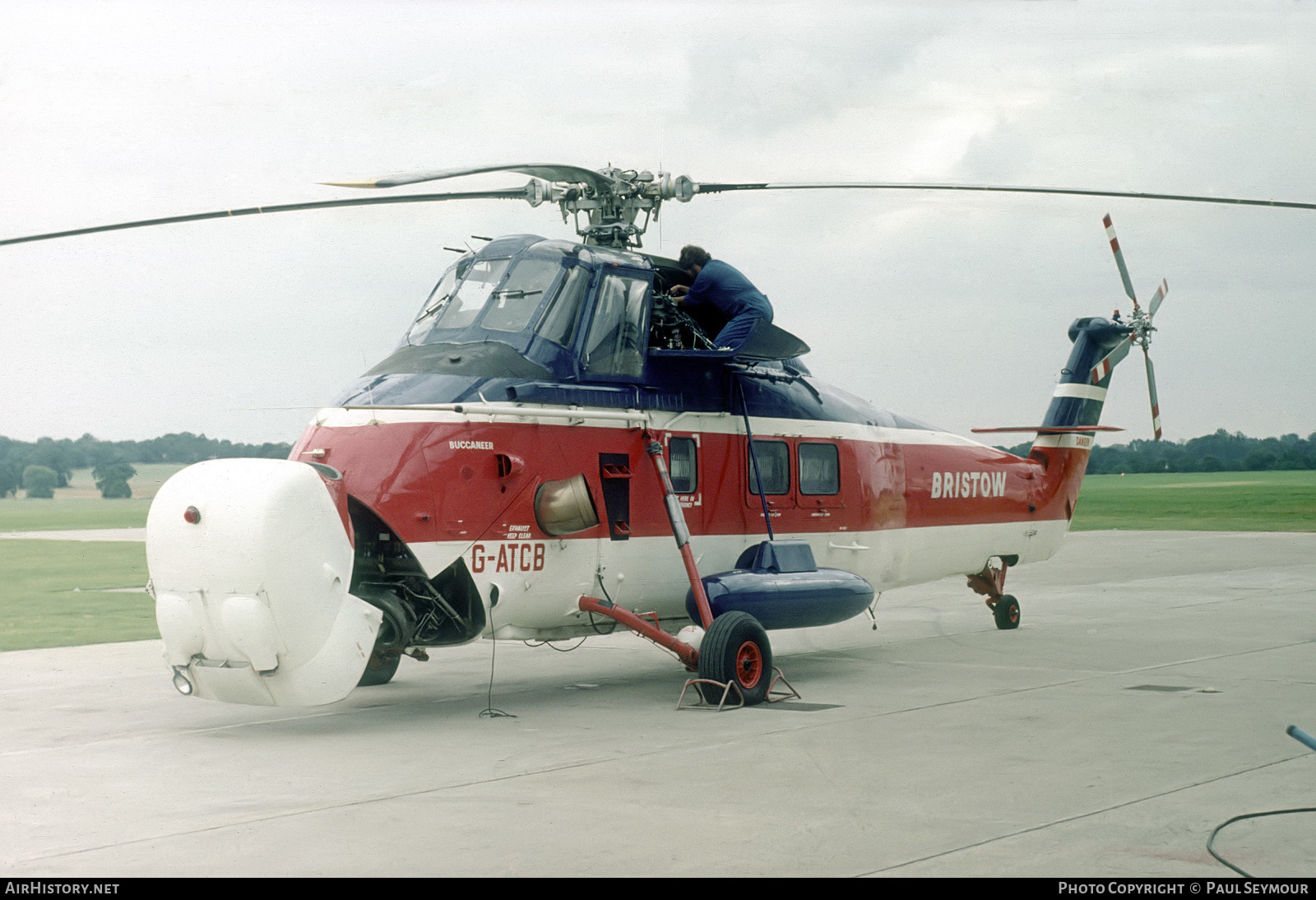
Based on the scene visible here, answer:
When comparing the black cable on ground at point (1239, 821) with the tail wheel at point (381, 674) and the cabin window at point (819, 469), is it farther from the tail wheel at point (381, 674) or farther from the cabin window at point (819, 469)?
the tail wheel at point (381, 674)

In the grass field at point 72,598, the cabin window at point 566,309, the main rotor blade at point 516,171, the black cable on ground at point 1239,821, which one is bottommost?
the grass field at point 72,598

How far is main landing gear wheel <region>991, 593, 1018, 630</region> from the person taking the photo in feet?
48.1

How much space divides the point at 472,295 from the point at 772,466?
300cm

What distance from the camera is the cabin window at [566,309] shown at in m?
9.43

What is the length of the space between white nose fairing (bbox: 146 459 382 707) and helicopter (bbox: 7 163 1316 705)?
2 centimetres

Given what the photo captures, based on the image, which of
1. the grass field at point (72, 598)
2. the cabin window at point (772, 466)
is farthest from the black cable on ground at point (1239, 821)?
the grass field at point (72, 598)

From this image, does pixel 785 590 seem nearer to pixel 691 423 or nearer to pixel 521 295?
pixel 691 423

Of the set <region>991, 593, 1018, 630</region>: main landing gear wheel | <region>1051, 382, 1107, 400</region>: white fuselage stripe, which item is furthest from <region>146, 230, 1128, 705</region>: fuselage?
<region>1051, 382, 1107, 400</region>: white fuselage stripe

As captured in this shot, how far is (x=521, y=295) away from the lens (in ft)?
31.3

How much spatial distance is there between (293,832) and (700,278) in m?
5.95

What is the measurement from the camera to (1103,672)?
11055mm

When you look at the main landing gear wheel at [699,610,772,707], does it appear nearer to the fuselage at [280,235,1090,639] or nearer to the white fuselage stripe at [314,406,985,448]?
the fuselage at [280,235,1090,639]

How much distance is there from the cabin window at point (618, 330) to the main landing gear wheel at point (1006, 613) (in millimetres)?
6630
